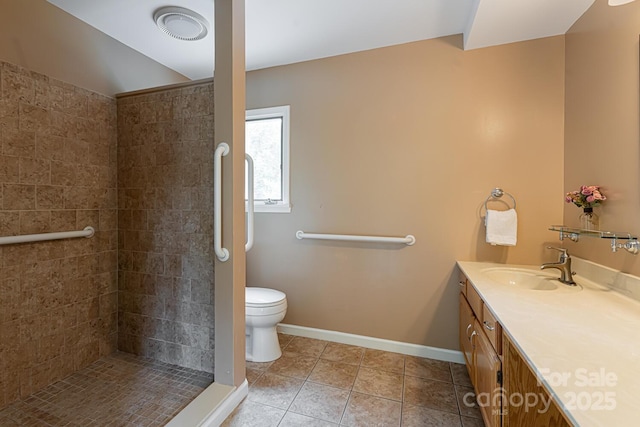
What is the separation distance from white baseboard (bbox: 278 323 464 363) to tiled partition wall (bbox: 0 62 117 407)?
1.33 meters

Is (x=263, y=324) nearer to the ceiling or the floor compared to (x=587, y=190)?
nearer to the floor

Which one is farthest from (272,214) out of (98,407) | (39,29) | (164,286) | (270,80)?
(39,29)

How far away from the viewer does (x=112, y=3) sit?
1.67m

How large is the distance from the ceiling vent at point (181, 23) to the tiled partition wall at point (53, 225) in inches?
25.2

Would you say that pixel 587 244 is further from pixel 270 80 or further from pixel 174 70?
pixel 174 70

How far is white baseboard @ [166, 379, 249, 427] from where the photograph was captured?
4.20 ft

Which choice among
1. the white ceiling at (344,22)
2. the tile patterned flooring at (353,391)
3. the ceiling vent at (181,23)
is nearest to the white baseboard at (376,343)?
the tile patterned flooring at (353,391)

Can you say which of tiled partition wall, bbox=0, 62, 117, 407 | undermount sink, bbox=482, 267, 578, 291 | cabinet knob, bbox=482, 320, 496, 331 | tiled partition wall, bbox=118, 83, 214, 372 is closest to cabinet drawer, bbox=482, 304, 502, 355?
cabinet knob, bbox=482, 320, 496, 331

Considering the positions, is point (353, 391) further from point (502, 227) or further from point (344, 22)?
point (344, 22)

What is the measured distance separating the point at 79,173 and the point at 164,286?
87 cm

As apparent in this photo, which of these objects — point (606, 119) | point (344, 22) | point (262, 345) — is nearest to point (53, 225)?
point (262, 345)

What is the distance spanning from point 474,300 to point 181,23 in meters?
2.50

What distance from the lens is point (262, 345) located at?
1.95m

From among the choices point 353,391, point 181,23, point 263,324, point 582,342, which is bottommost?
point 353,391
